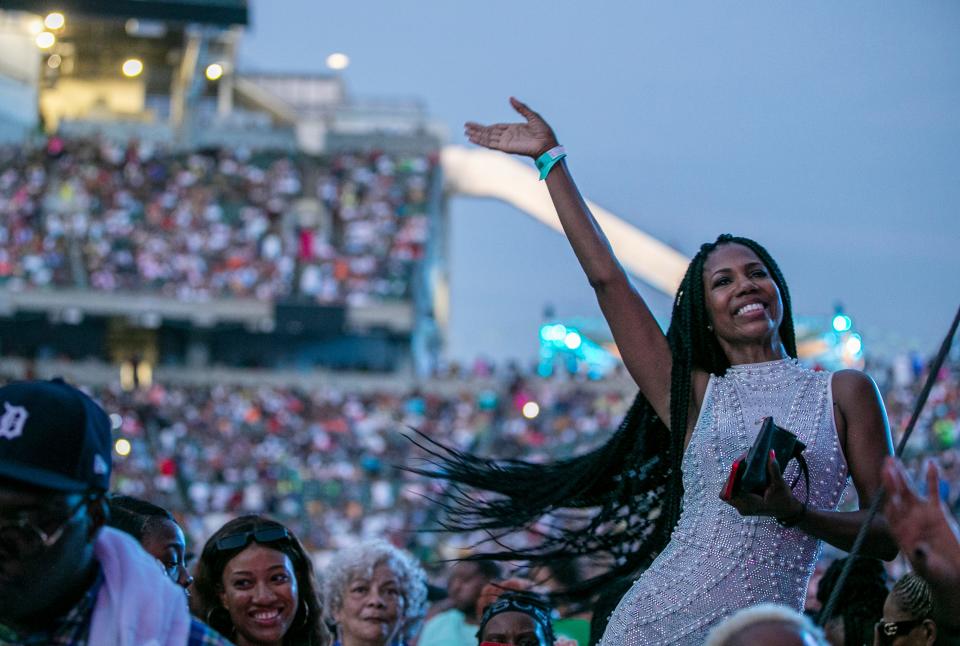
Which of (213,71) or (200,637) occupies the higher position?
(213,71)

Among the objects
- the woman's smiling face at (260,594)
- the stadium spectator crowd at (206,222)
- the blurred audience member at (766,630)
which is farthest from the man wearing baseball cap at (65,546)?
the stadium spectator crowd at (206,222)

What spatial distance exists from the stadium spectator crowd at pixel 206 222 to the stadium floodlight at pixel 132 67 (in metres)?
3.76

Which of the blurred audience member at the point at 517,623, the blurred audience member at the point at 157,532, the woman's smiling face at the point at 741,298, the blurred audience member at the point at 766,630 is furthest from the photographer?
the blurred audience member at the point at 517,623

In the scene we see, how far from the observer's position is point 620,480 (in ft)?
11.6

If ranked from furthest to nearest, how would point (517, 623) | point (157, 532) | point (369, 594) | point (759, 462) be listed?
point (369, 594) < point (517, 623) < point (157, 532) < point (759, 462)

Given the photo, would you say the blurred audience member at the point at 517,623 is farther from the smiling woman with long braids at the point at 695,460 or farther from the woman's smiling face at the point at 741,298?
the woman's smiling face at the point at 741,298

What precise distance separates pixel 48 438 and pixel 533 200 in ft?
123

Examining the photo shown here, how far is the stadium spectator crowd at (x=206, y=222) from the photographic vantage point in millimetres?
31859

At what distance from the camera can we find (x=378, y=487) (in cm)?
2338

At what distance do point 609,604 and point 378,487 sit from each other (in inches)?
779

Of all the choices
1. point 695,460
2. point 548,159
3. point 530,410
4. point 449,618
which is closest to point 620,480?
point 695,460

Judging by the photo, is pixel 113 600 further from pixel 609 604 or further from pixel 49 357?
pixel 49 357

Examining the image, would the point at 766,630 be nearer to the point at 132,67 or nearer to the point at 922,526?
the point at 922,526

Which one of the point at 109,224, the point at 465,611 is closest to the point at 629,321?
the point at 465,611
